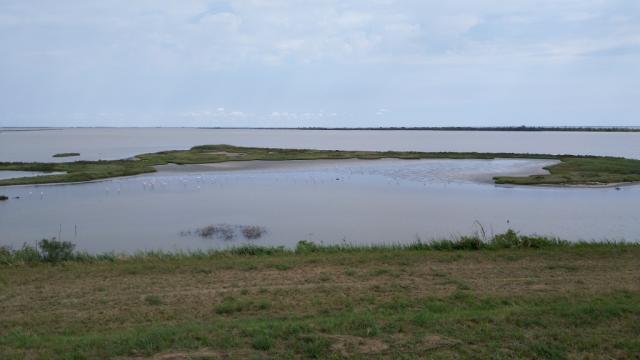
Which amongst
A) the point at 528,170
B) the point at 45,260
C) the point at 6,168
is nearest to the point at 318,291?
the point at 45,260

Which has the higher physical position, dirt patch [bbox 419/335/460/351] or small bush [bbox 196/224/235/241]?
dirt patch [bbox 419/335/460/351]

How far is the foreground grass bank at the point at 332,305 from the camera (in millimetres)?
6941

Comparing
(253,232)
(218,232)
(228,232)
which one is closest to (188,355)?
(253,232)

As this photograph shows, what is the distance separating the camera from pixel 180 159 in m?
59.6

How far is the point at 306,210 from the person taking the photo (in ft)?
89.8

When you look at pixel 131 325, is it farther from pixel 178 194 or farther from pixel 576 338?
pixel 178 194

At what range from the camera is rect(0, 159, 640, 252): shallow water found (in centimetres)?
2119

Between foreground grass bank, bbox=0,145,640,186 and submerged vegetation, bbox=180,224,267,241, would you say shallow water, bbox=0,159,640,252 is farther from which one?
foreground grass bank, bbox=0,145,640,186

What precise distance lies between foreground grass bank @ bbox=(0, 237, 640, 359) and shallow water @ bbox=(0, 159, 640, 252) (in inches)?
274

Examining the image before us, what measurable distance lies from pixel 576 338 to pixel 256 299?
474 centimetres

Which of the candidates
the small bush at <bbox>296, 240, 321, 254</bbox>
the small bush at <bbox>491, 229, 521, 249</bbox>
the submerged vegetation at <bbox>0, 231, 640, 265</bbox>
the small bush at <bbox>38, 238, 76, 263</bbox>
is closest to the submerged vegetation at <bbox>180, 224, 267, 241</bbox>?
the small bush at <bbox>296, 240, 321, 254</bbox>

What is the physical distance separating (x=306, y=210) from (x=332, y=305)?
18.4m

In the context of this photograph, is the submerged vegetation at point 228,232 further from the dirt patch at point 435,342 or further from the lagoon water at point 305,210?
the dirt patch at point 435,342

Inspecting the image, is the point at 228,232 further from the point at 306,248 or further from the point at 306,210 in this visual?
the point at 306,248
